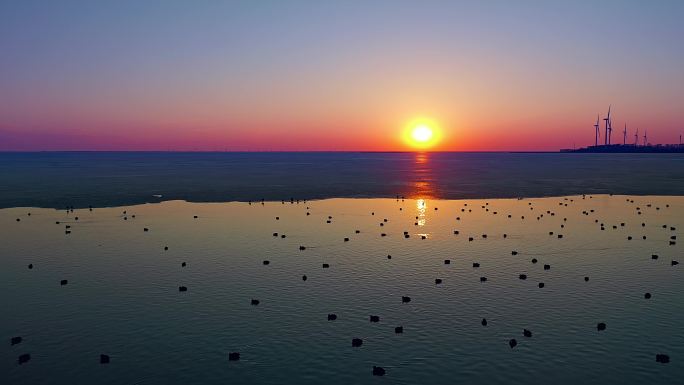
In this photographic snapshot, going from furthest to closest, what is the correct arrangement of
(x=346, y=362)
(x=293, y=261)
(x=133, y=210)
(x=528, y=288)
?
(x=133, y=210), (x=293, y=261), (x=528, y=288), (x=346, y=362)

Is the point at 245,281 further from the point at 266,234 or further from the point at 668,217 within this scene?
the point at 668,217

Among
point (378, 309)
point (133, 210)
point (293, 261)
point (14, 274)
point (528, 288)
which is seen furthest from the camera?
point (133, 210)

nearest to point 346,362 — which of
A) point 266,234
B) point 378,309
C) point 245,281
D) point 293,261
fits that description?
point 378,309

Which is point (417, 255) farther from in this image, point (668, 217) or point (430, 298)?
point (668, 217)

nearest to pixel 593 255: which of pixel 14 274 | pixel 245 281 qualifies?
pixel 245 281

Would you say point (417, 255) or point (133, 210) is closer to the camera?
point (417, 255)

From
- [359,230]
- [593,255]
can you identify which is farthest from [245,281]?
[593,255]

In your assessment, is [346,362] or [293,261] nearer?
[346,362]

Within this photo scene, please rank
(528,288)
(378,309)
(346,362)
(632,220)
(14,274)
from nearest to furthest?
(346,362)
(378,309)
(528,288)
(14,274)
(632,220)

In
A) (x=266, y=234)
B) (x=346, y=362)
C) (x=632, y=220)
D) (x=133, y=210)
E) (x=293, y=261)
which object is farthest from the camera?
(x=133, y=210)
